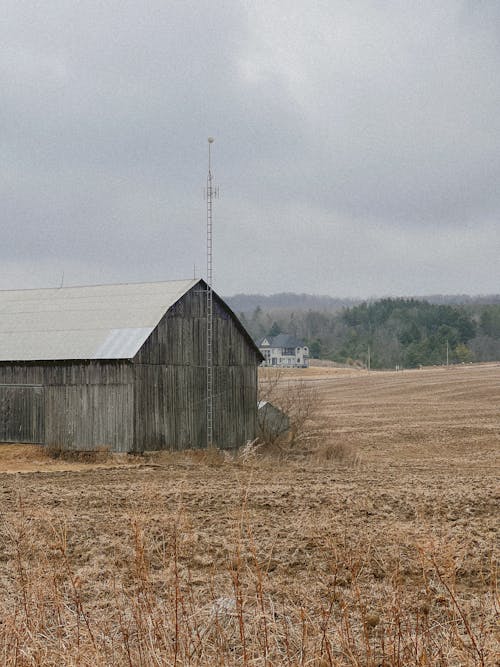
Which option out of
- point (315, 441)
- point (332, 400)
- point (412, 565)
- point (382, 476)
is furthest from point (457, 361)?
point (412, 565)

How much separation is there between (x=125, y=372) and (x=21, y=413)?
4617 millimetres

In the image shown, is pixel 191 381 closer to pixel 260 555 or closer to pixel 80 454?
pixel 80 454

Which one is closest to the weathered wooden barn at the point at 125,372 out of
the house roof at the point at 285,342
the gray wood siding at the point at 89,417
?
the gray wood siding at the point at 89,417

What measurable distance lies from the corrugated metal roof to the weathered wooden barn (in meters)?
0.05

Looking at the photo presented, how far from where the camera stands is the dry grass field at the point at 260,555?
19.8 ft

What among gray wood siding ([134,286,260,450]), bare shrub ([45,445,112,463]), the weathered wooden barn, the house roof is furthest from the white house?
bare shrub ([45,445,112,463])

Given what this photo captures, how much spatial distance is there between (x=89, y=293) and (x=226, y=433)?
7.80m

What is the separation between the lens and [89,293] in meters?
34.3

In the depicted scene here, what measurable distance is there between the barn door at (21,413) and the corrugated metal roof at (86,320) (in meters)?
1.18

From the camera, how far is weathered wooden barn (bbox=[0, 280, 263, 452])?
95.5 ft

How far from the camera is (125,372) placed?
1137 inches

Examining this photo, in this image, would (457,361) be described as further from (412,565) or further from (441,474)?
(412,565)

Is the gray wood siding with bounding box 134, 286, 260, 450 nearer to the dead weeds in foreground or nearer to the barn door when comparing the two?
Result: the barn door

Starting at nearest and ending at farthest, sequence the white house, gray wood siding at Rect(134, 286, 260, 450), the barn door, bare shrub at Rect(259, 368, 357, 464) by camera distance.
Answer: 1. gray wood siding at Rect(134, 286, 260, 450)
2. the barn door
3. bare shrub at Rect(259, 368, 357, 464)
4. the white house
